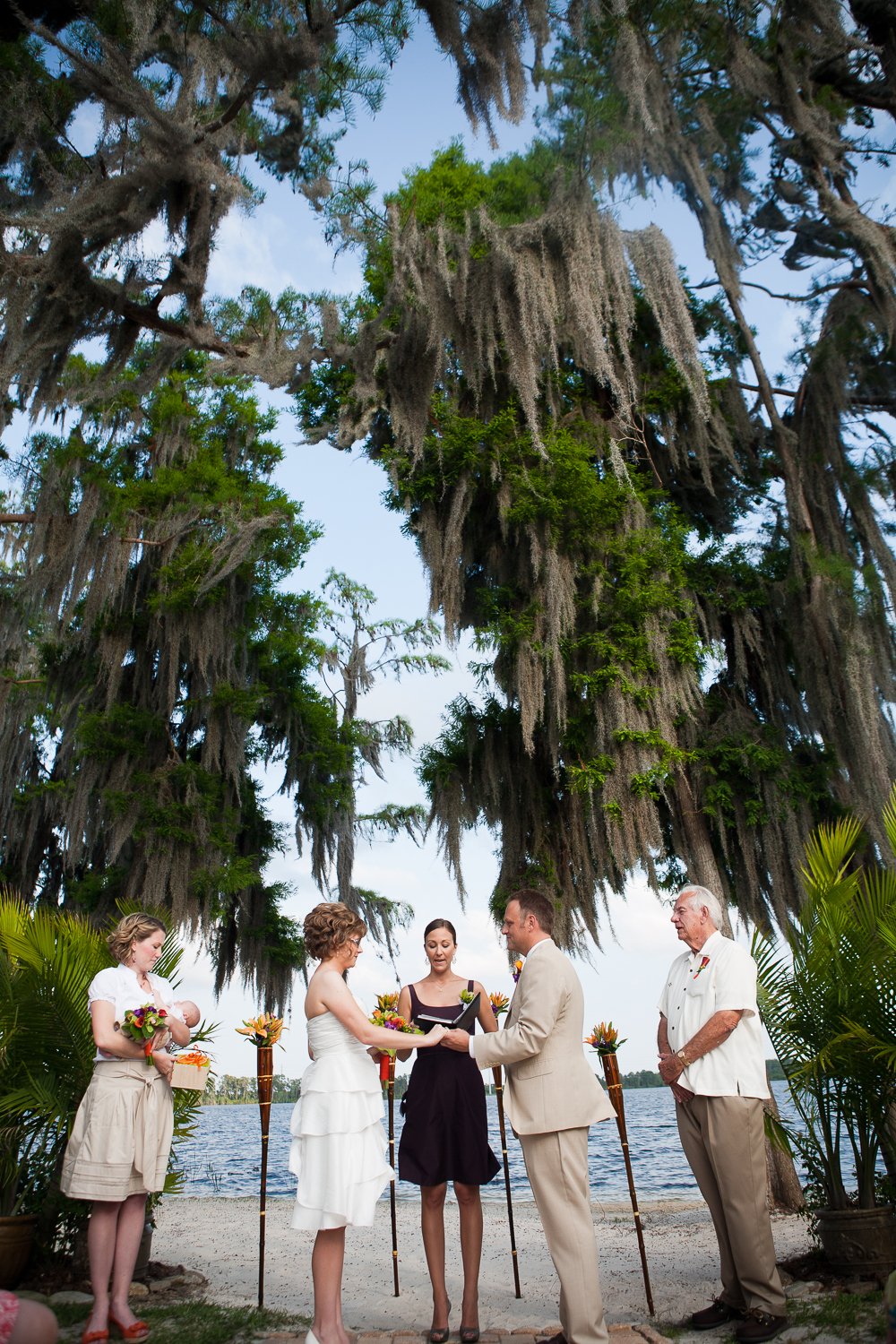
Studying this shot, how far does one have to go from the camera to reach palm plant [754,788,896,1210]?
356cm

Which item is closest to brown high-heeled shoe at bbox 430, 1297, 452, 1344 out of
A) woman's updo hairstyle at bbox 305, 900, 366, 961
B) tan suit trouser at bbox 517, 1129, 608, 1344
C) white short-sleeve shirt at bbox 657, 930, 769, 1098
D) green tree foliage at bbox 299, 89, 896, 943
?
tan suit trouser at bbox 517, 1129, 608, 1344

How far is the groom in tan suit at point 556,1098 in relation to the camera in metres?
2.80

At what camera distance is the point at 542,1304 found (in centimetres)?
388

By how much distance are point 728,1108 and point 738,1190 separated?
10.6 inches

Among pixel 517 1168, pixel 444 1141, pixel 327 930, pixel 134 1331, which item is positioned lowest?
pixel 517 1168

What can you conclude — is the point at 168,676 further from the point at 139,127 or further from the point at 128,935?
the point at 128,935

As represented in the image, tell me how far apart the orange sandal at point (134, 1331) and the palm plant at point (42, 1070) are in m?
0.81

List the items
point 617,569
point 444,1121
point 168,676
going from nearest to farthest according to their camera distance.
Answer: point 444,1121, point 617,569, point 168,676

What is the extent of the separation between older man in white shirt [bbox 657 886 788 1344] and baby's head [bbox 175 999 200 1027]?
1.89 meters

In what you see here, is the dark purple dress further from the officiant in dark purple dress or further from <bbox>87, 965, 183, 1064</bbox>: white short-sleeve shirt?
<bbox>87, 965, 183, 1064</bbox>: white short-sleeve shirt

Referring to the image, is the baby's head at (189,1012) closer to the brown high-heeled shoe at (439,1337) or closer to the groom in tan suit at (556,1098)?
the groom in tan suit at (556,1098)

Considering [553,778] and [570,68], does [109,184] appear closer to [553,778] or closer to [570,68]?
[570,68]

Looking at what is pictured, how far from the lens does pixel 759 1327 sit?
117 inches

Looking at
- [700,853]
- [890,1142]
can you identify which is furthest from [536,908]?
[700,853]
